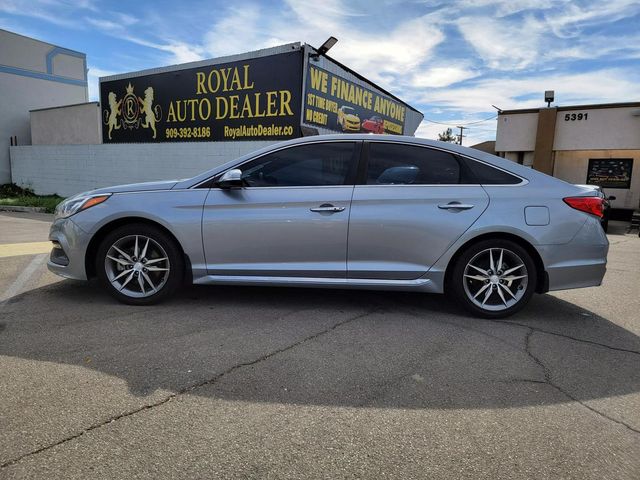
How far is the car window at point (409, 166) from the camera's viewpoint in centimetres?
414

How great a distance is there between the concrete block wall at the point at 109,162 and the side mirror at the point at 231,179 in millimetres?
8621

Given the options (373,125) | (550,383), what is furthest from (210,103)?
(550,383)

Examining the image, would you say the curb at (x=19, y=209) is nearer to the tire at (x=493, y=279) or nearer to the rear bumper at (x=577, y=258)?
the tire at (x=493, y=279)

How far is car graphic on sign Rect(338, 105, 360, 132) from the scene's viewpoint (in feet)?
45.9

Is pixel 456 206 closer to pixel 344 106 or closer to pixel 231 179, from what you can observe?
pixel 231 179

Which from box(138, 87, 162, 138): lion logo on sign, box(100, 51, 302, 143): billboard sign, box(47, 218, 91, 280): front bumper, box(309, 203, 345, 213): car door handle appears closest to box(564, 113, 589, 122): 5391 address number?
box(100, 51, 302, 143): billboard sign

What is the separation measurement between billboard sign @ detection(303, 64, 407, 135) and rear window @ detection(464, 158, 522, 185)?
28.4ft

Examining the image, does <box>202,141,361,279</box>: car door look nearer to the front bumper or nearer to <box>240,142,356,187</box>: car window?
<box>240,142,356,187</box>: car window

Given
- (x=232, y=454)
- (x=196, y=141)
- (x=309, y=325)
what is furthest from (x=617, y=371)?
(x=196, y=141)

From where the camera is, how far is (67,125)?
1802 cm

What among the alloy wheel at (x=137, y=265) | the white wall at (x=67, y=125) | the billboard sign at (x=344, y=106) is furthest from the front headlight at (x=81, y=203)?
the white wall at (x=67, y=125)

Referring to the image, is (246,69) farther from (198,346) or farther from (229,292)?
(198,346)

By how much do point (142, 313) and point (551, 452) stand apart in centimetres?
332

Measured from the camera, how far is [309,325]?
387cm
